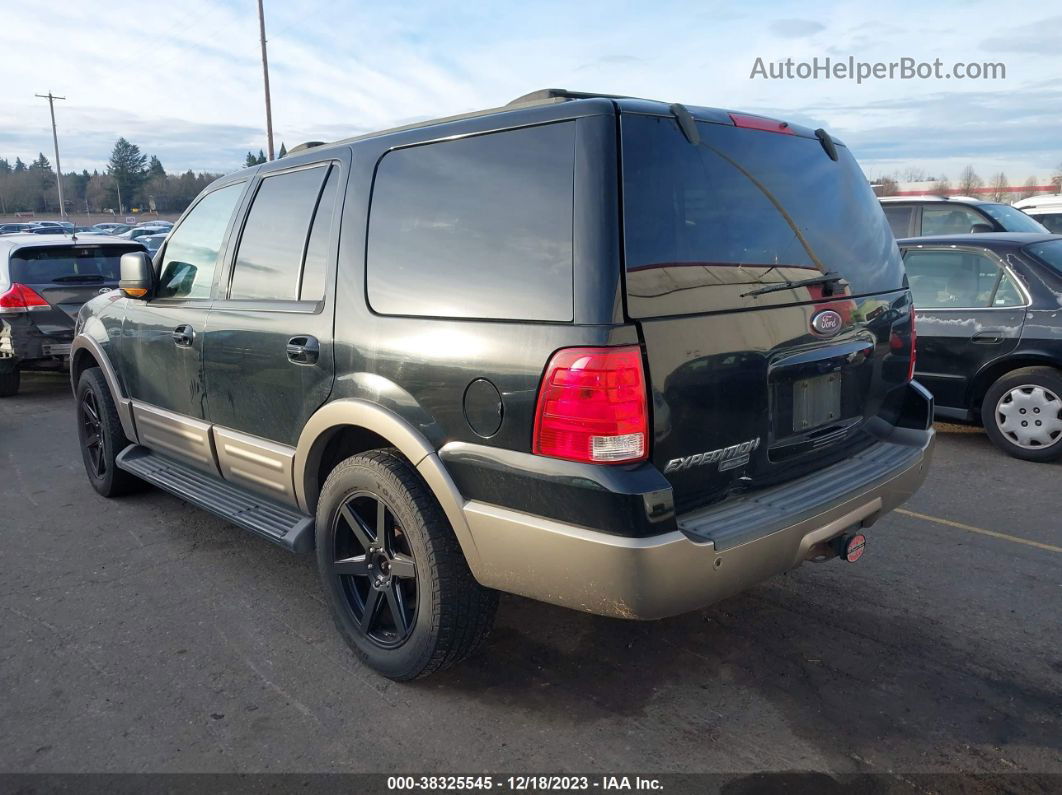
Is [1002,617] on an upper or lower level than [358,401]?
lower

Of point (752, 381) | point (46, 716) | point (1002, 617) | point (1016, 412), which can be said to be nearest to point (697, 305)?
point (752, 381)

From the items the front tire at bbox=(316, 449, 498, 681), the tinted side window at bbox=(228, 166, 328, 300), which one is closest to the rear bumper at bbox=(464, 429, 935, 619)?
the front tire at bbox=(316, 449, 498, 681)

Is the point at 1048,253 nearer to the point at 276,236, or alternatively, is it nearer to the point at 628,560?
the point at 628,560

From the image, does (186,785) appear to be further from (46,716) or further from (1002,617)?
(1002,617)

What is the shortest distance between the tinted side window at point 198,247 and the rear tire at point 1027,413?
17.4 ft

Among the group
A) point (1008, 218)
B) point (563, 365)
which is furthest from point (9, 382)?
point (1008, 218)

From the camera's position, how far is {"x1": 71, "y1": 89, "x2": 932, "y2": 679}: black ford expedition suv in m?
2.49

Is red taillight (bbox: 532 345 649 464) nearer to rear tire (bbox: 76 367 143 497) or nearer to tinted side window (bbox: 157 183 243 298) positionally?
tinted side window (bbox: 157 183 243 298)

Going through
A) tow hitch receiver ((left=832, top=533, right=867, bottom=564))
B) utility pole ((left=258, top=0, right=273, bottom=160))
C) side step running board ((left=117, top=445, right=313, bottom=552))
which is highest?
utility pole ((left=258, top=0, right=273, bottom=160))

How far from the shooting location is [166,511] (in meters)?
5.18

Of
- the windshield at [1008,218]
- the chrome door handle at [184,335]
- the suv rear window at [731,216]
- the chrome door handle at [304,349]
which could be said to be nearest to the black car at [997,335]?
the windshield at [1008,218]

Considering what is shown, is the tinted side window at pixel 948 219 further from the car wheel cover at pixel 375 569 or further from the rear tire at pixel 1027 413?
the car wheel cover at pixel 375 569

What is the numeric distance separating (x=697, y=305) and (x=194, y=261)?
292 cm

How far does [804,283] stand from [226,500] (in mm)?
2776
